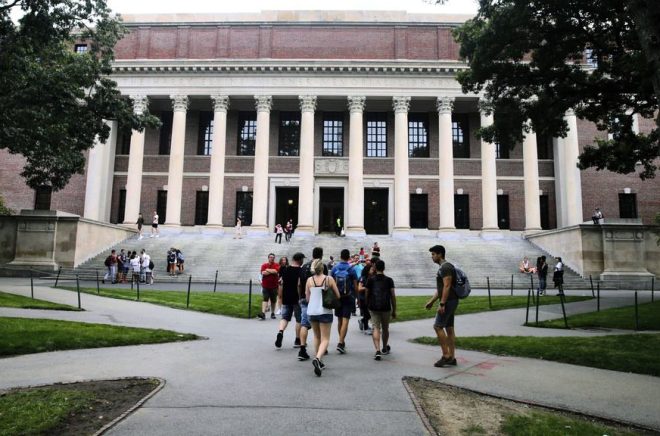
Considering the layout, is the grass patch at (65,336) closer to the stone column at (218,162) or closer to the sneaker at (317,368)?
the sneaker at (317,368)

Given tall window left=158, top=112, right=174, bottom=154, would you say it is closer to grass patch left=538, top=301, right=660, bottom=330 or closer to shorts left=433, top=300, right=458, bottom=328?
grass patch left=538, top=301, right=660, bottom=330

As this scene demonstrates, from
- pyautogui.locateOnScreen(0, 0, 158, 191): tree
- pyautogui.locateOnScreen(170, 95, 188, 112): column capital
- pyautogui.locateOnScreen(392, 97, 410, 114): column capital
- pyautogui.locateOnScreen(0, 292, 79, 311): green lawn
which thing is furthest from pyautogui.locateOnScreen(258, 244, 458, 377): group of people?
pyautogui.locateOnScreen(170, 95, 188, 112): column capital

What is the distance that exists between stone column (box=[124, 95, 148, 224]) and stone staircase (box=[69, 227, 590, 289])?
10.2ft

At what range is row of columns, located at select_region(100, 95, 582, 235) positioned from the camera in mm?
34219

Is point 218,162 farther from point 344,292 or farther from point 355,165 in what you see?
point 344,292

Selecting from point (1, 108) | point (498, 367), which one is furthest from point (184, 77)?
point (498, 367)

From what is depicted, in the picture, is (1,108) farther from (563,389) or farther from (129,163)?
(129,163)

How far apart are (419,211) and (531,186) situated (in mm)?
8232

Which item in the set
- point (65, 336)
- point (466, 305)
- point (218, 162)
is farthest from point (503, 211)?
point (65, 336)

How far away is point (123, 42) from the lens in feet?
126

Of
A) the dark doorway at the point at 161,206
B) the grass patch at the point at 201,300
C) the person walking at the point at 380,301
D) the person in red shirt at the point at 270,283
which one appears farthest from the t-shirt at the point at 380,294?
the dark doorway at the point at 161,206

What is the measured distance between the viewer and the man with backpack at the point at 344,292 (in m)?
8.88

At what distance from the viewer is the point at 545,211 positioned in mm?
37312

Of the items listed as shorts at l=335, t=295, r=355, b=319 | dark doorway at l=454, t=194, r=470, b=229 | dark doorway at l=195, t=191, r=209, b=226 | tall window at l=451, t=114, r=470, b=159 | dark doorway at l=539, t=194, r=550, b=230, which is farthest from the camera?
tall window at l=451, t=114, r=470, b=159
